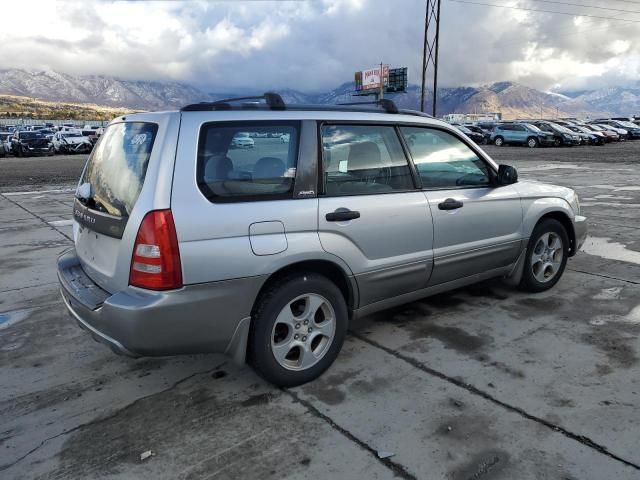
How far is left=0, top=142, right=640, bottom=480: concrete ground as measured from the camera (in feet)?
8.05

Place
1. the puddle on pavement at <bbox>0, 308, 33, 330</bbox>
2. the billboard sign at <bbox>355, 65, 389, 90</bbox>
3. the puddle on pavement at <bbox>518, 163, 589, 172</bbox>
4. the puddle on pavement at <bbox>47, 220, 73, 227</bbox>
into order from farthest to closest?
the billboard sign at <bbox>355, 65, 389, 90</bbox> → the puddle on pavement at <bbox>518, 163, 589, 172</bbox> → the puddle on pavement at <bbox>47, 220, 73, 227</bbox> → the puddle on pavement at <bbox>0, 308, 33, 330</bbox>

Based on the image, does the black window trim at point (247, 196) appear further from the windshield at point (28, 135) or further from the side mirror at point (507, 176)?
the windshield at point (28, 135)

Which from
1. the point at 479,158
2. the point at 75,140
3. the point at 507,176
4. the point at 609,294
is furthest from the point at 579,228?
the point at 75,140

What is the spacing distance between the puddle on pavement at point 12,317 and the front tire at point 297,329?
2.50 m

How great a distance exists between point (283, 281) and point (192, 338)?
1.98ft

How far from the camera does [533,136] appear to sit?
33000mm

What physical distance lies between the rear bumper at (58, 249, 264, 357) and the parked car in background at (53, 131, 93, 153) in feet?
113

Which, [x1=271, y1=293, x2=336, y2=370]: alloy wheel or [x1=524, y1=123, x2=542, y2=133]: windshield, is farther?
[x1=524, y1=123, x2=542, y2=133]: windshield

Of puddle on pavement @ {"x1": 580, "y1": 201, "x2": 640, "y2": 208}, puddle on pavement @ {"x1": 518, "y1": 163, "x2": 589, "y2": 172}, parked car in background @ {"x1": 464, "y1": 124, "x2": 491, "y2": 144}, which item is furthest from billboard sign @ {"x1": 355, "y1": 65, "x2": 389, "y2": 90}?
puddle on pavement @ {"x1": 580, "y1": 201, "x2": 640, "y2": 208}

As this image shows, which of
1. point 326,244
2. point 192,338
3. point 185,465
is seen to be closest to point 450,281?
point 326,244

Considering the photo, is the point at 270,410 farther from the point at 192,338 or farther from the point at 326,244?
the point at 326,244

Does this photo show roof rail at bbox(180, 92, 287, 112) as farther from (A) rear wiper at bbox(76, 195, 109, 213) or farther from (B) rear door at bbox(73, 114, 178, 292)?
(A) rear wiper at bbox(76, 195, 109, 213)

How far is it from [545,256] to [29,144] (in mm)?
33058

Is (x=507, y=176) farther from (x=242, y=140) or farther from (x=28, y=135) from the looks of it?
(x=28, y=135)
